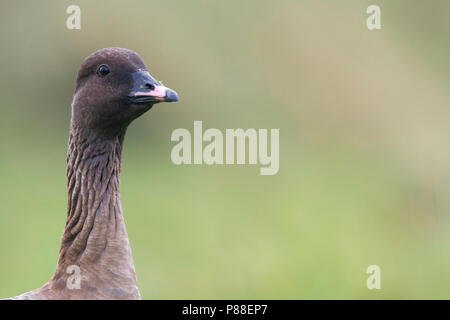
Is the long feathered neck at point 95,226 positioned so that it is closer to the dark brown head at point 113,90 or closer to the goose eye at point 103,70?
the dark brown head at point 113,90

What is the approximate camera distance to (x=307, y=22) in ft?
41.9

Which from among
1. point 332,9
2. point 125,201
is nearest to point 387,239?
point 332,9

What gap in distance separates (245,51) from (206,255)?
3108 millimetres

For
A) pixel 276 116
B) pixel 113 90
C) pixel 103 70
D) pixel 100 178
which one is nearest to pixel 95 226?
pixel 100 178

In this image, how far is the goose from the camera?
5449mm

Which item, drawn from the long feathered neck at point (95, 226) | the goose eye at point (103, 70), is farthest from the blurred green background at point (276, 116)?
the goose eye at point (103, 70)

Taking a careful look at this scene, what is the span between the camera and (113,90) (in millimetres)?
5707

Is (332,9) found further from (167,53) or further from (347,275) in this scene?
(347,275)

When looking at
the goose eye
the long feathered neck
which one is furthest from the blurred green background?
the goose eye

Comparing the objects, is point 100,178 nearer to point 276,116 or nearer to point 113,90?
point 113,90

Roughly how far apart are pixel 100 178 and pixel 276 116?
7507mm

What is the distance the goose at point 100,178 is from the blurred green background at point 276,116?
5.35m

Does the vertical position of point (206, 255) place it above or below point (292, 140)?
below

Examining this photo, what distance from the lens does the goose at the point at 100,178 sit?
17.9 feet
